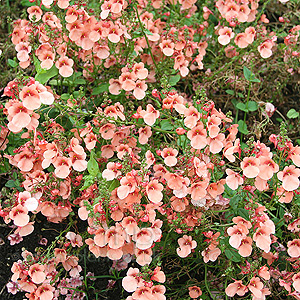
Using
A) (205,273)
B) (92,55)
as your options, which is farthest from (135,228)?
(92,55)

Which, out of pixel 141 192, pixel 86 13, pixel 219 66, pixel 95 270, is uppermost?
pixel 86 13

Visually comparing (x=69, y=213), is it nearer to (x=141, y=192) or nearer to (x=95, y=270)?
(x=95, y=270)

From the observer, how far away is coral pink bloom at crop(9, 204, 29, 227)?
1.96 m

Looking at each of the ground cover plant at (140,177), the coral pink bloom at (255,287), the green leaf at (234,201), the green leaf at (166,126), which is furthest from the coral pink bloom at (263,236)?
the green leaf at (166,126)

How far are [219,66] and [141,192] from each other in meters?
1.53

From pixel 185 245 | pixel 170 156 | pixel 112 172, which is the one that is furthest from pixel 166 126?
pixel 185 245

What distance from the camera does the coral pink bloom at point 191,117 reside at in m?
2.02

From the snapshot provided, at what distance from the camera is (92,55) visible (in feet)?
8.54

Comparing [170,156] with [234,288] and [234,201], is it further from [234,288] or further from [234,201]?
[234,288]

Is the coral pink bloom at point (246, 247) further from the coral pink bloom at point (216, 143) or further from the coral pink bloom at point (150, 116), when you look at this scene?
the coral pink bloom at point (150, 116)

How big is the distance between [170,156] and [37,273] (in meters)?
0.79

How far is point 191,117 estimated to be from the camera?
2.04 m

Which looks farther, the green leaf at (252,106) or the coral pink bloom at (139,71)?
the green leaf at (252,106)

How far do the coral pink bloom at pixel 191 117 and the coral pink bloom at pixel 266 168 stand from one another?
33 cm
